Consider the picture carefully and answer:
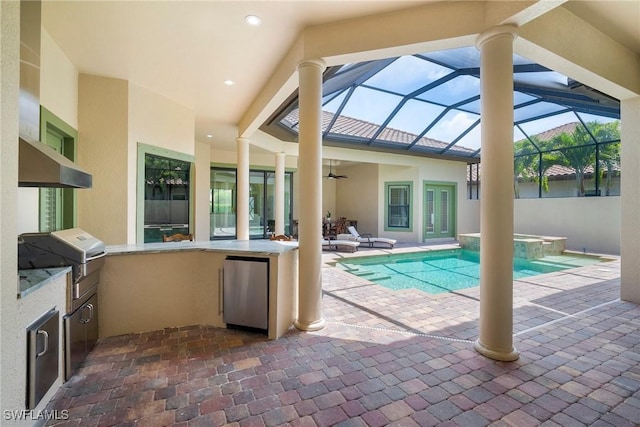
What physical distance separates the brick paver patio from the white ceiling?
132 inches

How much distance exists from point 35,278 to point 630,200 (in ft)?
22.6

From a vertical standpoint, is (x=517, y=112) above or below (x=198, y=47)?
above

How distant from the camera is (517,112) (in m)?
8.69

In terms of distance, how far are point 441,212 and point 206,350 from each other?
11194 mm

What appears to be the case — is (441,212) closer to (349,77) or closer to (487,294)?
(349,77)

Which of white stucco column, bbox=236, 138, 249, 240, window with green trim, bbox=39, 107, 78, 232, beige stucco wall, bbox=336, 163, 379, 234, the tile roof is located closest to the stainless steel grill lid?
window with green trim, bbox=39, 107, 78, 232

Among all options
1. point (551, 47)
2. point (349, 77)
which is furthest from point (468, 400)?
point (349, 77)

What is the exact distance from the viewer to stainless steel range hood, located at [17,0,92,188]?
1.89m

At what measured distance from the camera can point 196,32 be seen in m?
3.28

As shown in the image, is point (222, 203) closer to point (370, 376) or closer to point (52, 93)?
point (52, 93)

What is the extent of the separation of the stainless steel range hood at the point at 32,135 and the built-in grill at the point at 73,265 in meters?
0.45

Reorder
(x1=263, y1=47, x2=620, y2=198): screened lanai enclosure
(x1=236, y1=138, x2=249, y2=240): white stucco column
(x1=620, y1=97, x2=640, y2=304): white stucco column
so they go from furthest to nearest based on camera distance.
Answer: (x1=236, y1=138, x2=249, y2=240): white stucco column, (x1=263, y1=47, x2=620, y2=198): screened lanai enclosure, (x1=620, y1=97, x2=640, y2=304): white stucco column

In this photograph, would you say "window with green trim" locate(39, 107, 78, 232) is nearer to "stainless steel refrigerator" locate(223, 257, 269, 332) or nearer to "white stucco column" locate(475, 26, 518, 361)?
"stainless steel refrigerator" locate(223, 257, 269, 332)

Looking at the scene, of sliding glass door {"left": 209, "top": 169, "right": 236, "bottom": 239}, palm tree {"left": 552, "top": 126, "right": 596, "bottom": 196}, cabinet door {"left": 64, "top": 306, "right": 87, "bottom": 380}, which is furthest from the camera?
sliding glass door {"left": 209, "top": 169, "right": 236, "bottom": 239}
